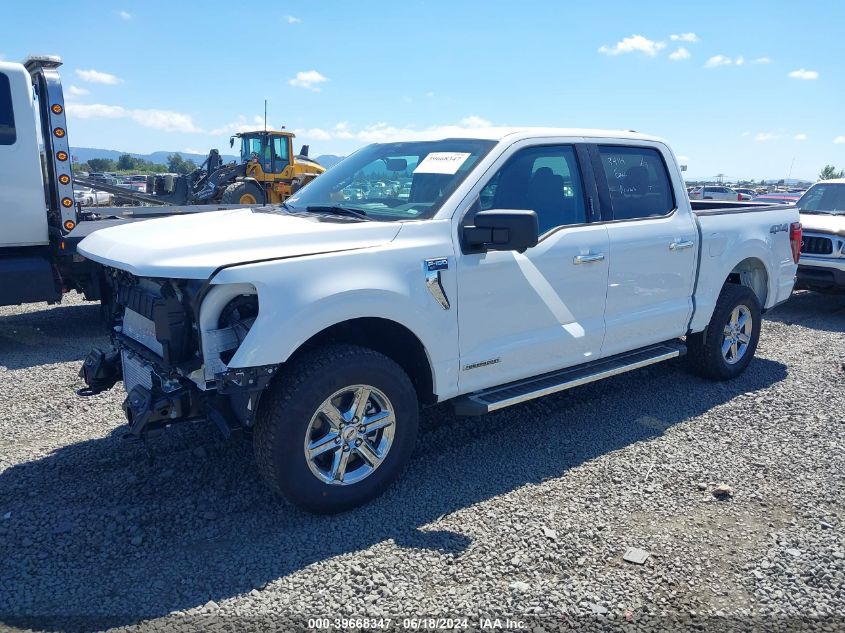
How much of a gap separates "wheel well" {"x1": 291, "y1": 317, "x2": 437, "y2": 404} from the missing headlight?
367mm

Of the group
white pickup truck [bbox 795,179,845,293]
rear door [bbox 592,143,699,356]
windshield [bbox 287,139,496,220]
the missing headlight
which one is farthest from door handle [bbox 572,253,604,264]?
white pickup truck [bbox 795,179,845,293]

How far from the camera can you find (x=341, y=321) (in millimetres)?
3457

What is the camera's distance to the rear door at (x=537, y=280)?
3.98 meters

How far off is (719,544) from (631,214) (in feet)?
7.81

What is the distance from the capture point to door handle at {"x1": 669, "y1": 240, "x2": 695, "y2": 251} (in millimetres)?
5098

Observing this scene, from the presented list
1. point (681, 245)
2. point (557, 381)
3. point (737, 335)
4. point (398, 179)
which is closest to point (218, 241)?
point (398, 179)

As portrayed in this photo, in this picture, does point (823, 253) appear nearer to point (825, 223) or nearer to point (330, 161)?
point (825, 223)

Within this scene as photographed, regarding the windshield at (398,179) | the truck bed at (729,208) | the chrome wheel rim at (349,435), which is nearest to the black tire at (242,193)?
the truck bed at (729,208)

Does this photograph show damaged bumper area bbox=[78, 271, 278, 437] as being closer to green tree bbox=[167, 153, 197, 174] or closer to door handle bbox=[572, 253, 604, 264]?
door handle bbox=[572, 253, 604, 264]

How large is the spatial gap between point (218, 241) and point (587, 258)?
2344 millimetres

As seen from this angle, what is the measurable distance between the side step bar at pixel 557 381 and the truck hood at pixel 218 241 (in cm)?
110

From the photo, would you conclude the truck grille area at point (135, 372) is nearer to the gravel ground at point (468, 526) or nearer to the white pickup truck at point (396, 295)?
the white pickup truck at point (396, 295)

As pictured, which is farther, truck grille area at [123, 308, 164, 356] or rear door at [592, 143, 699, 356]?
rear door at [592, 143, 699, 356]

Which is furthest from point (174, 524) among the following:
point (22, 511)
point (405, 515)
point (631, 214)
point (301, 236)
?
point (631, 214)
